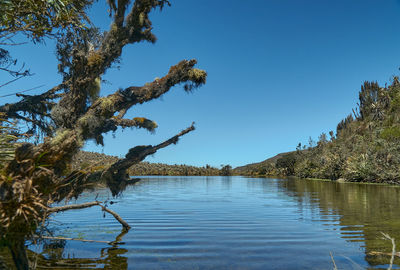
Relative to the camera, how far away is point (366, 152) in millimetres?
49312

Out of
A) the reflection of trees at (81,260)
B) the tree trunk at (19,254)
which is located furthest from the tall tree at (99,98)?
the tree trunk at (19,254)

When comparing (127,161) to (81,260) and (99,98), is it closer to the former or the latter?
(99,98)

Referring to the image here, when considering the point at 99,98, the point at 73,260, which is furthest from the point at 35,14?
the point at 73,260

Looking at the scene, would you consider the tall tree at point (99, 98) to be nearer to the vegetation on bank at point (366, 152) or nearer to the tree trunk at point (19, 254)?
the tree trunk at point (19, 254)

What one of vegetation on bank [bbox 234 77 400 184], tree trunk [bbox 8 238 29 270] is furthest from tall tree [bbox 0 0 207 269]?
vegetation on bank [bbox 234 77 400 184]

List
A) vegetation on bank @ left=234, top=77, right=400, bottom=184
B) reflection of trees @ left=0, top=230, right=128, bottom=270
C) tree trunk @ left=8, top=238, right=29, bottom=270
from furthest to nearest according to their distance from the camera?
1. vegetation on bank @ left=234, top=77, right=400, bottom=184
2. reflection of trees @ left=0, top=230, right=128, bottom=270
3. tree trunk @ left=8, top=238, right=29, bottom=270

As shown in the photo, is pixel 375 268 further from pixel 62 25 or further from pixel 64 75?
pixel 64 75

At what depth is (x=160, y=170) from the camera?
98.1m

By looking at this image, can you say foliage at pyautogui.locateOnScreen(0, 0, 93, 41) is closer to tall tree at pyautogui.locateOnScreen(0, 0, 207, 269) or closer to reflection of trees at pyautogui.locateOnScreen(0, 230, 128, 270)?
tall tree at pyautogui.locateOnScreen(0, 0, 207, 269)

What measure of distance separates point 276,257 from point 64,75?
1087cm

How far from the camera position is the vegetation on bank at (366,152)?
42.3 m

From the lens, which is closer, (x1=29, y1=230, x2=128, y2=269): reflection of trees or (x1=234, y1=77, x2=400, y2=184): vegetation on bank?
(x1=29, y1=230, x2=128, y2=269): reflection of trees

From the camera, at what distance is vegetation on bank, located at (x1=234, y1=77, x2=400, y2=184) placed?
42281mm

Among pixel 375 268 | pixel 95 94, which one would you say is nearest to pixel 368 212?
pixel 375 268
